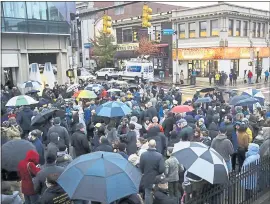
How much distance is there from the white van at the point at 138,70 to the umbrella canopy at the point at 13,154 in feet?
→ 103

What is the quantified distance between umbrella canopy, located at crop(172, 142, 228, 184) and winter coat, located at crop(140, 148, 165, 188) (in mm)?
629

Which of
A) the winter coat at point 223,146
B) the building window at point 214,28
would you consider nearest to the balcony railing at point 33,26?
the building window at point 214,28

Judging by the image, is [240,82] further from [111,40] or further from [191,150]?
[191,150]

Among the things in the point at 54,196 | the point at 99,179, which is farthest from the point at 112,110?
the point at 99,179

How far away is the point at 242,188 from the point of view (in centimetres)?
771

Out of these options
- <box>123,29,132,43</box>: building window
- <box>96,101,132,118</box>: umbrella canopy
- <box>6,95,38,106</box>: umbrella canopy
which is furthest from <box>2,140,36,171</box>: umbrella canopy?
<box>123,29,132,43</box>: building window

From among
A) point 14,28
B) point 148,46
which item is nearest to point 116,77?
point 148,46

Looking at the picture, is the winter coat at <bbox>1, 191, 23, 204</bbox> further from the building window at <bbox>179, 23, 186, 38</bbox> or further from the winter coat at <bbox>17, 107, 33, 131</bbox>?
the building window at <bbox>179, 23, 186, 38</bbox>

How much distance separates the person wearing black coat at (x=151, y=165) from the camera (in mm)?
7109

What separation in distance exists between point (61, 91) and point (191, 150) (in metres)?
16.3

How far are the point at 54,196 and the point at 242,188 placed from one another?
440 cm

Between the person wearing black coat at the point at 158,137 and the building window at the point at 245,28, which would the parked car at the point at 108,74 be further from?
the person wearing black coat at the point at 158,137

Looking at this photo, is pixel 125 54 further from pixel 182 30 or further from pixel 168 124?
pixel 168 124

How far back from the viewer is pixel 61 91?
70.8 feet
